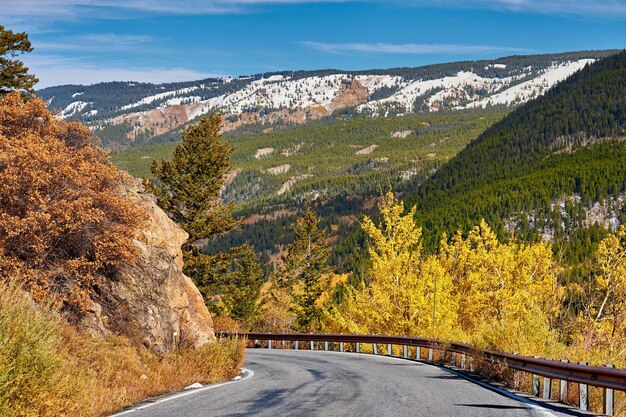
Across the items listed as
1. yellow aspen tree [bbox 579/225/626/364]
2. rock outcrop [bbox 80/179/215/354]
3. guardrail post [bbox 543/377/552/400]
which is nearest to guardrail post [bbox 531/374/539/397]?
guardrail post [bbox 543/377/552/400]

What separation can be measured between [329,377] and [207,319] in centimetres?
1064

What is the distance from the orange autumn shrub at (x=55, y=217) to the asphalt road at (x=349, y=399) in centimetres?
496

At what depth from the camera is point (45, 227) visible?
1545 centimetres

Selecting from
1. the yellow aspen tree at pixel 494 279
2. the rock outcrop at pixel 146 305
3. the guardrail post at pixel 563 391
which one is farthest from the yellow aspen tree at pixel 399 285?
the guardrail post at pixel 563 391

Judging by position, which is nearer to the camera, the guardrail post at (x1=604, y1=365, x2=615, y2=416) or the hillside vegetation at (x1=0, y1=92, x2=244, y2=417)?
the guardrail post at (x1=604, y1=365, x2=615, y2=416)

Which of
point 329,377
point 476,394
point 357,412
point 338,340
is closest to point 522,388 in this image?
point 476,394

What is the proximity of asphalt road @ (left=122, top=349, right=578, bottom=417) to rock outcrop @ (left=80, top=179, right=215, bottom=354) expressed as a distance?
3431mm

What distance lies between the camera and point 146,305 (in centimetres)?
1777

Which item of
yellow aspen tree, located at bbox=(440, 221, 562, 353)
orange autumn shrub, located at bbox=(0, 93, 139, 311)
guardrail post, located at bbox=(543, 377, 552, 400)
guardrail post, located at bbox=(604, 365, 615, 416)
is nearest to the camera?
guardrail post, located at bbox=(604, 365, 615, 416)

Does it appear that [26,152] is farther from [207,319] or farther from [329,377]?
[207,319]

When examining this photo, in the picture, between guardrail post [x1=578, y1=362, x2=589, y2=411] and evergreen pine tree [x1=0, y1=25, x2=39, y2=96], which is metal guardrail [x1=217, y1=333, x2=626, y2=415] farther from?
evergreen pine tree [x1=0, y1=25, x2=39, y2=96]

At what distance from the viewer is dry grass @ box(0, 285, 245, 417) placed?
773 cm

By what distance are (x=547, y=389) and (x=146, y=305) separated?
10.7 m

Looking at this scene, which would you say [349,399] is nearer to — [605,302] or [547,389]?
[547,389]
